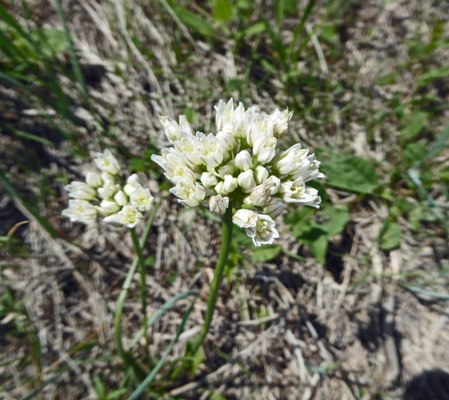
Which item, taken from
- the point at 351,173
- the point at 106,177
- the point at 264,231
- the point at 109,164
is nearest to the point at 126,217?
the point at 106,177

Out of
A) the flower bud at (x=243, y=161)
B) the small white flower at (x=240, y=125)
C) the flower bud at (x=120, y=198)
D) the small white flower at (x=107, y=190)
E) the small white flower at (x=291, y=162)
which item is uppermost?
the small white flower at (x=240, y=125)

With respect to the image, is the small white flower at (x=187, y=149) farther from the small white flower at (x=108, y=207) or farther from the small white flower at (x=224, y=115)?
the small white flower at (x=108, y=207)

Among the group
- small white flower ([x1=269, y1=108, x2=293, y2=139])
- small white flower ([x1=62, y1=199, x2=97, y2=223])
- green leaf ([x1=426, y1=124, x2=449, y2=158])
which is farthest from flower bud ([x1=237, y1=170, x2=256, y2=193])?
green leaf ([x1=426, y1=124, x2=449, y2=158])

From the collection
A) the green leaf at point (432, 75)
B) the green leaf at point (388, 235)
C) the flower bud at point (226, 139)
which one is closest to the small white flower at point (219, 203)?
the flower bud at point (226, 139)

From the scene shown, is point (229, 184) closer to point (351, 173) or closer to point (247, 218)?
point (247, 218)

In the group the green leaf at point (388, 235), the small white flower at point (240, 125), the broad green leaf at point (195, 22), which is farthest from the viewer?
the broad green leaf at point (195, 22)

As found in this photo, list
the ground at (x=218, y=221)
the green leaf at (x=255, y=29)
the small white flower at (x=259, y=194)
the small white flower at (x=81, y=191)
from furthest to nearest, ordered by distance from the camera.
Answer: the green leaf at (x=255, y=29)
the ground at (x=218, y=221)
the small white flower at (x=81, y=191)
the small white flower at (x=259, y=194)

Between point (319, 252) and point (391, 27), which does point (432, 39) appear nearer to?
point (391, 27)

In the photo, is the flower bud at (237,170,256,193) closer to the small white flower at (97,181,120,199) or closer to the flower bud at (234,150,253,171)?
the flower bud at (234,150,253,171)
